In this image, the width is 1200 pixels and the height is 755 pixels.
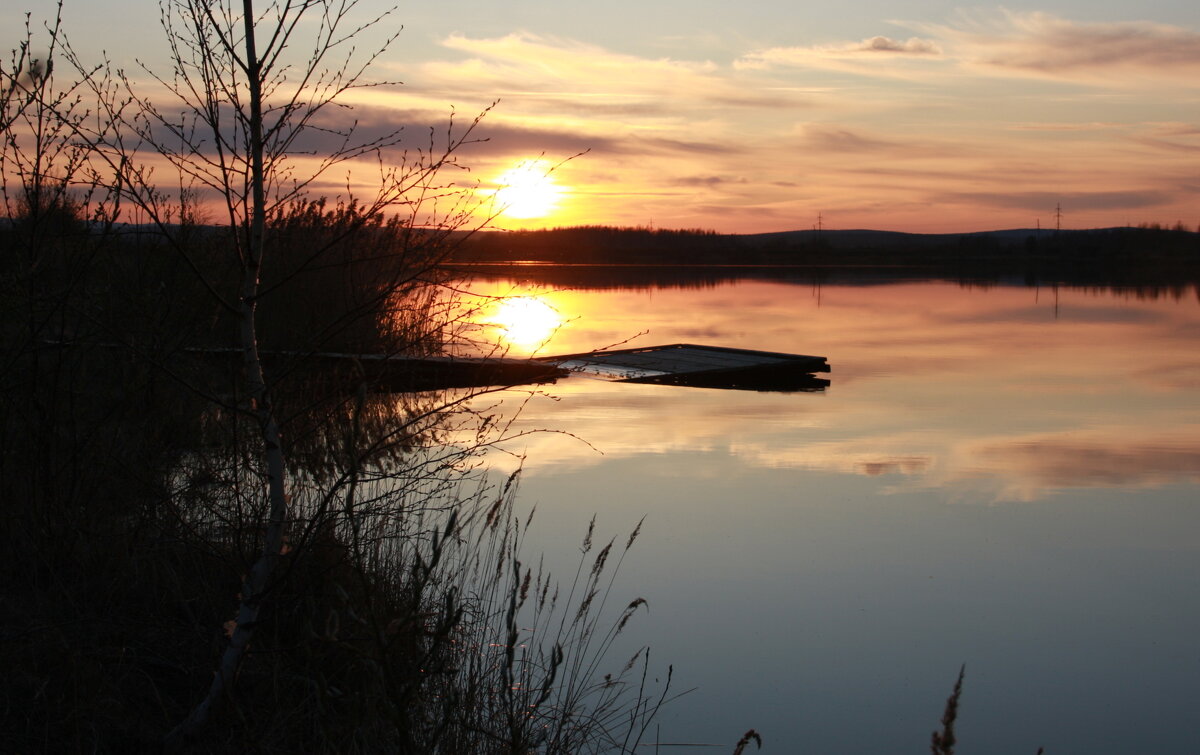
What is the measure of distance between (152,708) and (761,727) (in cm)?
221

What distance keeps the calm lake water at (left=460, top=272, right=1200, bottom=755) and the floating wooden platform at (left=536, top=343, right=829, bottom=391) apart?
1.58 feet

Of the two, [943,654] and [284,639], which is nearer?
[284,639]

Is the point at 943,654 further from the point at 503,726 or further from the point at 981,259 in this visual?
the point at 981,259

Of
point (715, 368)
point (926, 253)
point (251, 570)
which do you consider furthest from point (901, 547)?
point (926, 253)

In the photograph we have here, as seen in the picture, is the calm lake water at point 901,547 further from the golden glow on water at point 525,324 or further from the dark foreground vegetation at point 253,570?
the golden glow on water at point 525,324

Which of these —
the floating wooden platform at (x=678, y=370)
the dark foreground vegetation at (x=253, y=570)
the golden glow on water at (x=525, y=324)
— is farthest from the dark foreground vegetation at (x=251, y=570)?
the golden glow on water at (x=525, y=324)

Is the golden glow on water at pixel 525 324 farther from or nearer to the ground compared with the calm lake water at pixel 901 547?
farther from the ground

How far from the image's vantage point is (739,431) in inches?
389

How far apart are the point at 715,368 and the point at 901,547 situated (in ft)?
24.2

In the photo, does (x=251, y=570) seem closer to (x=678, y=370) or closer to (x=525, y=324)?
(x=678, y=370)

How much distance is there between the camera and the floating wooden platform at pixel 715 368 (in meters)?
13.2

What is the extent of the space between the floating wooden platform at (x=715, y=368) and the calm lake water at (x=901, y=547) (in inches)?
19.0

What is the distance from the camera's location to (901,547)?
6242mm

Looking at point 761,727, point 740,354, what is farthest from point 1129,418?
point 761,727
